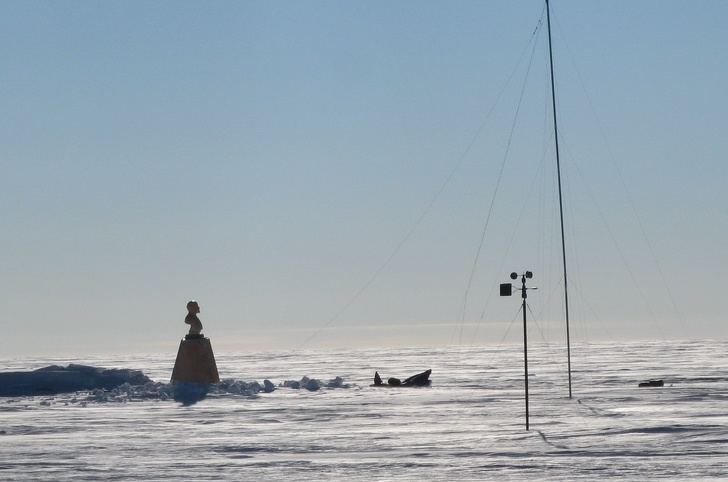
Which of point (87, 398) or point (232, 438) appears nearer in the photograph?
point (232, 438)

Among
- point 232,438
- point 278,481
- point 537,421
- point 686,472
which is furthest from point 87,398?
point 686,472

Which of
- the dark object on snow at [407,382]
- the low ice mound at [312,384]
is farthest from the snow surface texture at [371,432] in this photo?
the dark object on snow at [407,382]

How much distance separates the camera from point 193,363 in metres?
35.2

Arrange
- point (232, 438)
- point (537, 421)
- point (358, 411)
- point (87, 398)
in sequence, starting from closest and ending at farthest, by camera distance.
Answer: point (232, 438), point (537, 421), point (358, 411), point (87, 398)

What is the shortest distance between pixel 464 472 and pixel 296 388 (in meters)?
19.8

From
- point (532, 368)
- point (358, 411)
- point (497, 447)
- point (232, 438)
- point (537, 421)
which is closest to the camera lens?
point (497, 447)

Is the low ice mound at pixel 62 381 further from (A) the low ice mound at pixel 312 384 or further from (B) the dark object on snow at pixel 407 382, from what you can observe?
(B) the dark object on snow at pixel 407 382

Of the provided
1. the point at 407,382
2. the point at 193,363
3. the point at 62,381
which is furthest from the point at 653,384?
the point at 62,381

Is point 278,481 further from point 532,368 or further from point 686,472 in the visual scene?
point 532,368

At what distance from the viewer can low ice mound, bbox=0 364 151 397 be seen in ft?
116

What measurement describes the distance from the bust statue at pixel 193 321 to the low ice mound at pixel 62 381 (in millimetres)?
2527

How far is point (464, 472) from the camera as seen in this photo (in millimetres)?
16469

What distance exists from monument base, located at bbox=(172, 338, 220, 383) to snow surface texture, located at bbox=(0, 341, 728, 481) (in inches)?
34.0

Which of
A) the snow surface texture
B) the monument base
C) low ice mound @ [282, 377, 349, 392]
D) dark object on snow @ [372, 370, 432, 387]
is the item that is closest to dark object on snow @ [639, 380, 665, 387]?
the snow surface texture
